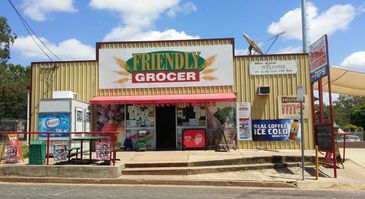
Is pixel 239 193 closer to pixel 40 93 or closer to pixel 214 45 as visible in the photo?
pixel 214 45

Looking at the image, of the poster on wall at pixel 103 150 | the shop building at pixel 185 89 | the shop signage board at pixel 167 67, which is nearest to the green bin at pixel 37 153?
the poster on wall at pixel 103 150

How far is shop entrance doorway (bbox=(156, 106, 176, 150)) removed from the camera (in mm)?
19016

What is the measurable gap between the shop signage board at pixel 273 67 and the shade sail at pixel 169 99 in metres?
1.74

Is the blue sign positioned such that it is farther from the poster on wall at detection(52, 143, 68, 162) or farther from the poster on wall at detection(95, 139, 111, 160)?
the poster on wall at detection(95, 139, 111, 160)

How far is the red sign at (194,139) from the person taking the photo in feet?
59.0

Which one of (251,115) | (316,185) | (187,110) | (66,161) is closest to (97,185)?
(66,161)

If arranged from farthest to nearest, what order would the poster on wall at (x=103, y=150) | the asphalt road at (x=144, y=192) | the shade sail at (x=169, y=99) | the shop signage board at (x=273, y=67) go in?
the shop signage board at (x=273, y=67)
the shade sail at (x=169, y=99)
the poster on wall at (x=103, y=150)
the asphalt road at (x=144, y=192)

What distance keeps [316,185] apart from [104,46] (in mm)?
11889

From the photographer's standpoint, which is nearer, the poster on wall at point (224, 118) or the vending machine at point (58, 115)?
the vending machine at point (58, 115)

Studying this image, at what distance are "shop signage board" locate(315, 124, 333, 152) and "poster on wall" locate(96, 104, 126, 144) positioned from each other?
29.0ft

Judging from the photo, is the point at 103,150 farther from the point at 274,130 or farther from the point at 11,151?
the point at 274,130

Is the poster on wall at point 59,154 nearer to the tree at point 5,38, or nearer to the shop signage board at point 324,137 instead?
the shop signage board at point 324,137

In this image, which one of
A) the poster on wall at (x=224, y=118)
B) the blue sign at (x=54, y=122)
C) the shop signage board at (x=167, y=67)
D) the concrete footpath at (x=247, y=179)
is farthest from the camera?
the shop signage board at (x=167, y=67)

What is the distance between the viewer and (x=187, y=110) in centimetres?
1872
